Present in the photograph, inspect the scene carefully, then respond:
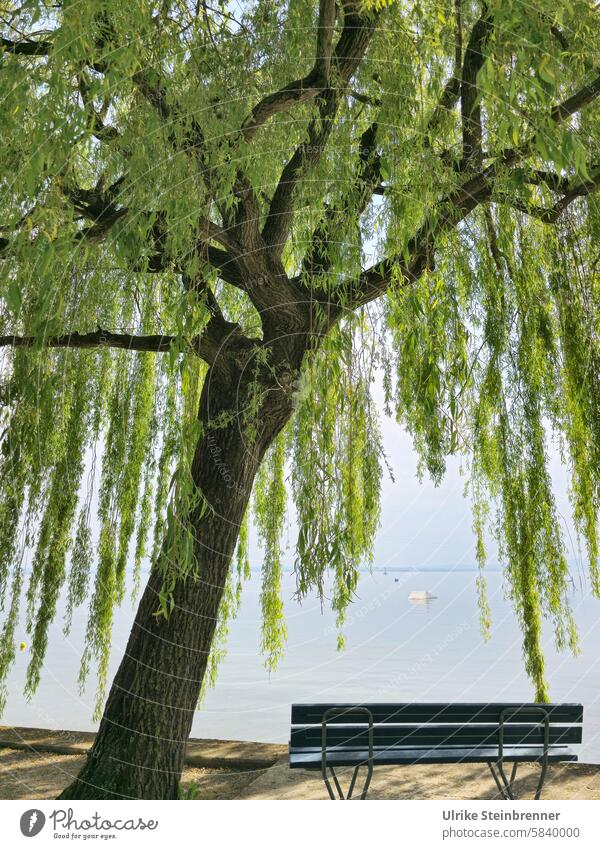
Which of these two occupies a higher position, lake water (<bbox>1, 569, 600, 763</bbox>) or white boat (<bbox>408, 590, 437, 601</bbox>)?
white boat (<bbox>408, 590, 437, 601</bbox>)

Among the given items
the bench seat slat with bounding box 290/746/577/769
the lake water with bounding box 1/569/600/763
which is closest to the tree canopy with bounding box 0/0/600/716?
the bench seat slat with bounding box 290/746/577/769

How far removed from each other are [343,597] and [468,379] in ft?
3.79

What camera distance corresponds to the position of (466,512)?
5.02m

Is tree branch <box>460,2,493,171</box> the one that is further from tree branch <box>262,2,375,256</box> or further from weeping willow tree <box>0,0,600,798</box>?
tree branch <box>262,2,375,256</box>

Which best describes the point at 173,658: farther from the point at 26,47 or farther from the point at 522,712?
the point at 26,47

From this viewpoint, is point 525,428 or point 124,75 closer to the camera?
point 124,75

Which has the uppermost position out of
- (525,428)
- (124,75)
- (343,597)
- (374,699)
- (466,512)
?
(124,75)

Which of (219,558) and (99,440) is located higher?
(99,440)

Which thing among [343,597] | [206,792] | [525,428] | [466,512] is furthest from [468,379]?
[206,792]

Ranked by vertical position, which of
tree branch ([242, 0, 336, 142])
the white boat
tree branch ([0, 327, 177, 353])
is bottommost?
the white boat

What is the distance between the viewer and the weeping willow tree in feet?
9.64

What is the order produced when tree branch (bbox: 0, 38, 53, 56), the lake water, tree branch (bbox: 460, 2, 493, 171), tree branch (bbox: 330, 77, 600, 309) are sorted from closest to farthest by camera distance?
tree branch (bbox: 0, 38, 53, 56) < tree branch (bbox: 330, 77, 600, 309) < tree branch (bbox: 460, 2, 493, 171) < the lake water
